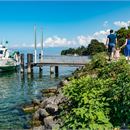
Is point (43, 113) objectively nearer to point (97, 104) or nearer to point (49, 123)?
point (49, 123)

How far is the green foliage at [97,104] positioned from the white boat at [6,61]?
151ft

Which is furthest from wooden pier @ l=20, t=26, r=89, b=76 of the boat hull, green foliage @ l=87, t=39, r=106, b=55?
green foliage @ l=87, t=39, r=106, b=55

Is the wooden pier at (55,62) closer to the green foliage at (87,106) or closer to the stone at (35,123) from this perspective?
the stone at (35,123)

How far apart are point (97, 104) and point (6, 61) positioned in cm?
4849

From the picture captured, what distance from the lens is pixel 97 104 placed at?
1215 centimetres

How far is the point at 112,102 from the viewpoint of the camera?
12.5 metres

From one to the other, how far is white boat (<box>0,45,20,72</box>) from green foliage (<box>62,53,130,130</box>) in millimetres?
46160

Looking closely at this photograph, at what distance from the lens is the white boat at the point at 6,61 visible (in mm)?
→ 59000

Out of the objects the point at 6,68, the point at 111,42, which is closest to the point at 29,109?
the point at 111,42

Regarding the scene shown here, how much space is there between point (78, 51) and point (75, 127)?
275 ft

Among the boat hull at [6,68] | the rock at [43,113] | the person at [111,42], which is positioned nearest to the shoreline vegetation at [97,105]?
the rock at [43,113]

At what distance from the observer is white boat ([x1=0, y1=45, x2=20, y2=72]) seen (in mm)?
59000

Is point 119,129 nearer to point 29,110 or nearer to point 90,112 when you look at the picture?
point 90,112

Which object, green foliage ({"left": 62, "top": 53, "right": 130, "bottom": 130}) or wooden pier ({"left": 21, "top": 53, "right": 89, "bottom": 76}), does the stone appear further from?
wooden pier ({"left": 21, "top": 53, "right": 89, "bottom": 76})
